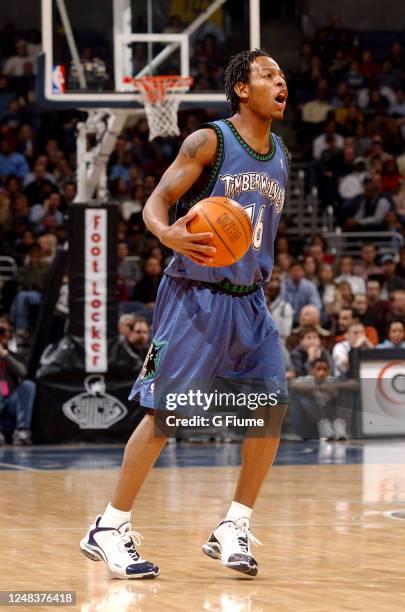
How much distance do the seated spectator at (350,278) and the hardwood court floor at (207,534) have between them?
717 centimetres

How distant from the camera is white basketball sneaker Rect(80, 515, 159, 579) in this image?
5344 millimetres

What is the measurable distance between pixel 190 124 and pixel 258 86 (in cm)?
1412

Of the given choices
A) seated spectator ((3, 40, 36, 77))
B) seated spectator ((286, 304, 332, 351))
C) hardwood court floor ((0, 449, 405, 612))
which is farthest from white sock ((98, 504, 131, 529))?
seated spectator ((3, 40, 36, 77))

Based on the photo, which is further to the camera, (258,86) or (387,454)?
(387,454)

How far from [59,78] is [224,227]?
26.8ft

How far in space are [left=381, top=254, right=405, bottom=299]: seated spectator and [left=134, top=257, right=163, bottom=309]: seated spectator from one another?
3195mm

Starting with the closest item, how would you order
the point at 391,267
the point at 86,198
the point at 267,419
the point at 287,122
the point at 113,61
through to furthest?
the point at 267,419 < the point at 113,61 < the point at 86,198 < the point at 391,267 < the point at 287,122

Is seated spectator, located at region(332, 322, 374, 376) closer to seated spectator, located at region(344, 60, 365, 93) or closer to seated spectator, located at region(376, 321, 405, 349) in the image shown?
seated spectator, located at region(376, 321, 405, 349)

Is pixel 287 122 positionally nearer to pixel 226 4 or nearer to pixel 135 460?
pixel 226 4

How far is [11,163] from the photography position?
19.1m

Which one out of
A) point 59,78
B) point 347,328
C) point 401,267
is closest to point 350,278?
point 401,267

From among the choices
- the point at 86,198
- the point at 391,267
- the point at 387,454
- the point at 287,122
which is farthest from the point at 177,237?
the point at 287,122

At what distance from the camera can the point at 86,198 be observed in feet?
48.0

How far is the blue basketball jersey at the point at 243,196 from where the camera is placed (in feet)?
18.3
